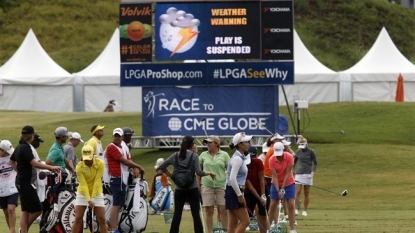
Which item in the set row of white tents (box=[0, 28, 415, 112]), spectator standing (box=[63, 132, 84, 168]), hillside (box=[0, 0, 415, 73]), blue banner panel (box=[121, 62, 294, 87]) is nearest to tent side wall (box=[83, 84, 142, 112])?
row of white tents (box=[0, 28, 415, 112])

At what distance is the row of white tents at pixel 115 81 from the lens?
55.3m

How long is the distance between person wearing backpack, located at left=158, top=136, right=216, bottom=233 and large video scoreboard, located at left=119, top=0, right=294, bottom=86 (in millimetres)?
16395

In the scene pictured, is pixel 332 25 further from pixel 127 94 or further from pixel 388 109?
pixel 388 109

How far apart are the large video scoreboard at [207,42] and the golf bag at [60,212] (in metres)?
16.6

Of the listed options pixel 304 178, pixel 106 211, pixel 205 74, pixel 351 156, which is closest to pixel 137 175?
pixel 106 211

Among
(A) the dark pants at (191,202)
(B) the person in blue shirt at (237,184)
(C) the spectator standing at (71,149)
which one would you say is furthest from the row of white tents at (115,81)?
(B) the person in blue shirt at (237,184)

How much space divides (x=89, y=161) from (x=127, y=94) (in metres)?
40.2

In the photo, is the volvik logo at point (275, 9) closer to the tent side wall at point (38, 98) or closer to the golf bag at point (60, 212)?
the golf bag at point (60, 212)

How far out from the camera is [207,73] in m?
36.0

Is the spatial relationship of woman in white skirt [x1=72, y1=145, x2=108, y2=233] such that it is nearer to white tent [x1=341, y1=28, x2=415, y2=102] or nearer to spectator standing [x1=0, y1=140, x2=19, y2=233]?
spectator standing [x1=0, y1=140, x2=19, y2=233]

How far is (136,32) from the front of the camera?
35594 millimetres

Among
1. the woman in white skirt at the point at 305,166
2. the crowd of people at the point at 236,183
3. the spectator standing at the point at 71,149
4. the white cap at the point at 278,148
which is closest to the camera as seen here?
the crowd of people at the point at 236,183

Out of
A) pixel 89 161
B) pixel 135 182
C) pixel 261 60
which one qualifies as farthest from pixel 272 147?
pixel 261 60

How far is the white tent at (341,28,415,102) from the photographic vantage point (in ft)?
180
